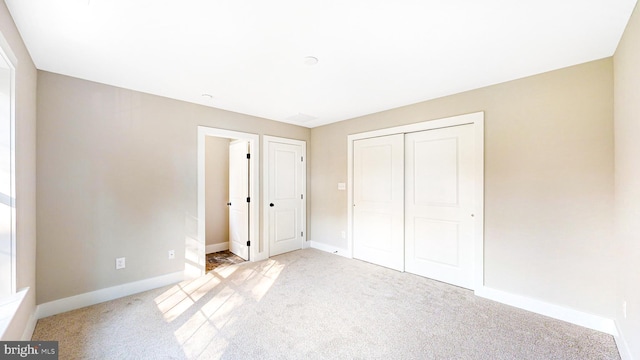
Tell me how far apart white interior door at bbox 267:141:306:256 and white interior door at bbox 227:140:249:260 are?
0.38m

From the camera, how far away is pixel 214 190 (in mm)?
4859

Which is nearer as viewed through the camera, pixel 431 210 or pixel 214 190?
pixel 431 210

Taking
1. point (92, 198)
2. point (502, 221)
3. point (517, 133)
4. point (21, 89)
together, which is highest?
point (21, 89)

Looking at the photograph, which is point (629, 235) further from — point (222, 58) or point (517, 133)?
point (222, 58)

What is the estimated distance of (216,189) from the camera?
16.0 ft

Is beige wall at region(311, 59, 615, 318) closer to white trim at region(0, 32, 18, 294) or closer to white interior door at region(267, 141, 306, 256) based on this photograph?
white interior door at region(267, 141, 306, 256)

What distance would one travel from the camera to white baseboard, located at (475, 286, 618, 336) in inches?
86.9

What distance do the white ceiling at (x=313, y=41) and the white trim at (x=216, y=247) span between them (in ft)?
9.32

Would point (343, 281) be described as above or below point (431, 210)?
below

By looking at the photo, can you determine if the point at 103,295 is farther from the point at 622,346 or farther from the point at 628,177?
the point at 628,177

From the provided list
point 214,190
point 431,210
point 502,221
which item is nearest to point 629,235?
point 502,221

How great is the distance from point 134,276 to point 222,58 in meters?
2.64

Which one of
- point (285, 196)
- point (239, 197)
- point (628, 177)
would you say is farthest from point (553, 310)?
point (239, 197)

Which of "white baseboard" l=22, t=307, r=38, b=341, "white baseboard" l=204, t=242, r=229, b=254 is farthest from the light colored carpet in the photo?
"white baseboard" l=204, t=242, r=229, b=254
